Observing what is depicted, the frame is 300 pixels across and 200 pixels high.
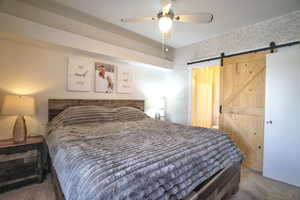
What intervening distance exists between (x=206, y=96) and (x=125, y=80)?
3.35m

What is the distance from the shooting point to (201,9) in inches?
88.7

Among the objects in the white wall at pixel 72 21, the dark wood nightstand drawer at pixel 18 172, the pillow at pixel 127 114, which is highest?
the white wall at pixel 72 21

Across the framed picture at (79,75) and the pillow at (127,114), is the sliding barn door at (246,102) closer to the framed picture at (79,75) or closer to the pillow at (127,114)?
the pillow at (127,114)

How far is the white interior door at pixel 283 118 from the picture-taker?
83.0 inches

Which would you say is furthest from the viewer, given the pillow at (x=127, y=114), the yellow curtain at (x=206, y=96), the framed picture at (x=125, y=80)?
the yellow curtain at (x=206, y=96)

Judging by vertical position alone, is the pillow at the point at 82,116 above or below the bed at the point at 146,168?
above

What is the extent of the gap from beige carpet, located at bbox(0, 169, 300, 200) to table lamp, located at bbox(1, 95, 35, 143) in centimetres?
67

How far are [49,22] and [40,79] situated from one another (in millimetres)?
961

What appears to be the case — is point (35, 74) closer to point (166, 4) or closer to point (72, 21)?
point (72, 21)

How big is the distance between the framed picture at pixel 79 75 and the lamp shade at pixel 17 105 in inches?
29.2

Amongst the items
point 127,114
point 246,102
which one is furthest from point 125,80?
point 246,102

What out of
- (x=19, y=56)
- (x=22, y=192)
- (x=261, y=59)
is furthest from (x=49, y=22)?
(x=261, y=59)

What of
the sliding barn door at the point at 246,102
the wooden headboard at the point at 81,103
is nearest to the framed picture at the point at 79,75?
the wooden headboard at the point at 81,103

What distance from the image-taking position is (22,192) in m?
1.79
